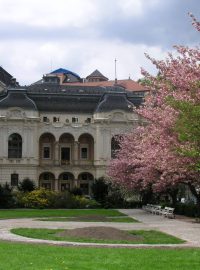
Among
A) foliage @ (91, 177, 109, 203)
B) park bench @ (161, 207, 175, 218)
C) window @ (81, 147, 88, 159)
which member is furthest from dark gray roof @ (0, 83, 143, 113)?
park bench @ (161, 207, 175, 218)

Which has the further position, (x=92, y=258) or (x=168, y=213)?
(x=168, y=213)

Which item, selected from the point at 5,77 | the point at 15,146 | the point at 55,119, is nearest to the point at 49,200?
the point at 15,146

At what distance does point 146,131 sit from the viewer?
3769 cm

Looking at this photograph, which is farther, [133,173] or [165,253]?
[133,173]

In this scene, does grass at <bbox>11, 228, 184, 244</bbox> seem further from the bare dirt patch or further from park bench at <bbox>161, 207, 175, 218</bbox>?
park bench at <bbox>161, 207, 175, 218</bbox>

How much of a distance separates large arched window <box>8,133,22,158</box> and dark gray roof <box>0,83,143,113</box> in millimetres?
5237

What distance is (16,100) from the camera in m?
85.7

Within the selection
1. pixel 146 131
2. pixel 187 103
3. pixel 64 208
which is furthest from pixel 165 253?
pixel 64 208

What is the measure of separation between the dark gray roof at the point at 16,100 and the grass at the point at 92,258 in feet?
219

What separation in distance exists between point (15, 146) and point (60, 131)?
25.1 feet

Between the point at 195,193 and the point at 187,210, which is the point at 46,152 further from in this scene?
the point at 195,193

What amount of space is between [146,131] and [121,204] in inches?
1167

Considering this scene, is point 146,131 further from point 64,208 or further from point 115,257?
point 64,208

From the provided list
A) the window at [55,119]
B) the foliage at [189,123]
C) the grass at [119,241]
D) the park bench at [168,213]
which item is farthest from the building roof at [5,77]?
the foliage at [189,123]
